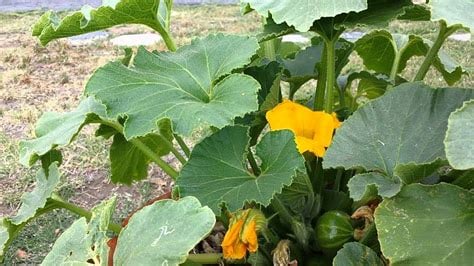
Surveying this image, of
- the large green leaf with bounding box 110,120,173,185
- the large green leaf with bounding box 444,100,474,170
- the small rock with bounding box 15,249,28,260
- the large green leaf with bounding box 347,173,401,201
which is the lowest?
the small rock with bounding box 15,249,28,260

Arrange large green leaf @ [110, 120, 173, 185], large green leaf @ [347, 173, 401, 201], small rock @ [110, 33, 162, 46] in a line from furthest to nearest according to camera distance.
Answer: small rock @ [110, 33, 162, 46] → large green leaf @ [110, 120, 173, 185] → large green leaf @ [347, 173, 401, 201]

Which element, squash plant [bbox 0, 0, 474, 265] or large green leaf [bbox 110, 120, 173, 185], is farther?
large green leaf [bbox 110, 120, 173, 185]

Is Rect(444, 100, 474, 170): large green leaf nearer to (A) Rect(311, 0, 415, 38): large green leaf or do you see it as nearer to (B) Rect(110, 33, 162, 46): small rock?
(A) Rect(311, 0, 415, 38): large green leaf

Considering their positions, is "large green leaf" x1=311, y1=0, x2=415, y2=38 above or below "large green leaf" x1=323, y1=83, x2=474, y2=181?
above

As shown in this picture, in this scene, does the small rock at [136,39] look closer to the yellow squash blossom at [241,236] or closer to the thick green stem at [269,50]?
the thick green stem at [269,50]

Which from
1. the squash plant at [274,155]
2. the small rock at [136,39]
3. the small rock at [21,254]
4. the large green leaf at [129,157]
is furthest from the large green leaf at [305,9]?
the small rock at [136,39]

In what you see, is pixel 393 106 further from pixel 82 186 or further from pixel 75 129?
pixel 82 186

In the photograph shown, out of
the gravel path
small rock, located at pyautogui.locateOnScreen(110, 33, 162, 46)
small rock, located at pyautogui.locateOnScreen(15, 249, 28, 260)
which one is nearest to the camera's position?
small rock, located at pyautogui.locateOnScreen(15, 249, 28, 260)

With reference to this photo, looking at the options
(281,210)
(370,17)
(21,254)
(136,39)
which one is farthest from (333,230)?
(136,39)

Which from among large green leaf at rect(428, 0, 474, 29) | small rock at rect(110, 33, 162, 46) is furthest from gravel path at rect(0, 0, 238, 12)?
large green leaf at rect(428, 0, 474, 29)
